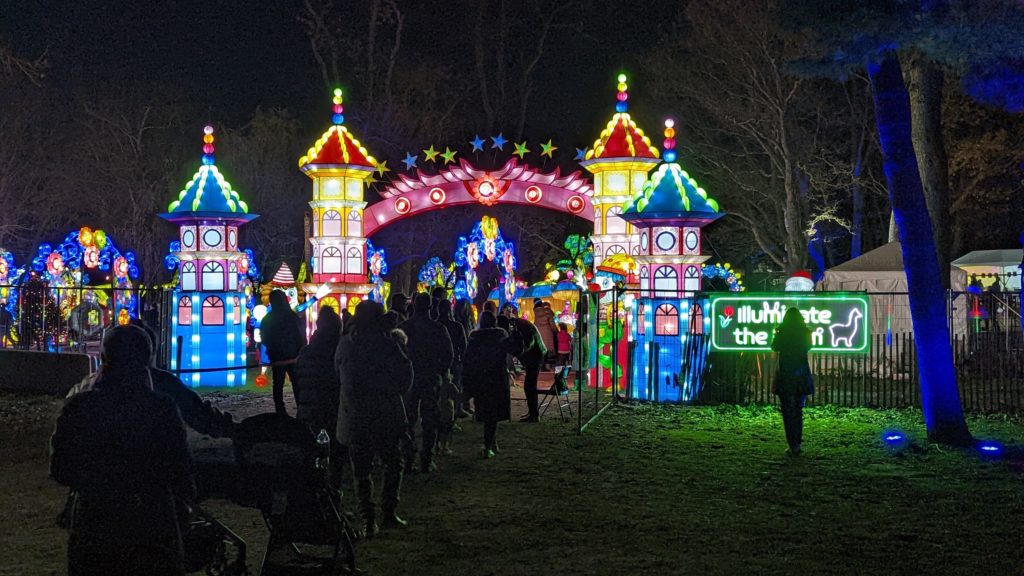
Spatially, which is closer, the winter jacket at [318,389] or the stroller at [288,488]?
the stroller at [288,488]

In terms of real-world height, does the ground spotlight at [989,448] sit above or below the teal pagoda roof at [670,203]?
below

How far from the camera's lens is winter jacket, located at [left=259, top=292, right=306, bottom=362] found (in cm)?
1302

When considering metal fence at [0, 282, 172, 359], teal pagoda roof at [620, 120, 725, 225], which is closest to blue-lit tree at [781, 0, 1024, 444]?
teal pagoda roof at [620, 120, 725, 225]

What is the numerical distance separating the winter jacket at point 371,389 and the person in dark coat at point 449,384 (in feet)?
12.2

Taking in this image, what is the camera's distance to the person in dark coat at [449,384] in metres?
12.4

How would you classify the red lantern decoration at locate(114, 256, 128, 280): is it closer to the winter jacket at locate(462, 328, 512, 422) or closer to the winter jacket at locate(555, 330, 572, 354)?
the winter jacket at locate(555, 330, 572, 354)

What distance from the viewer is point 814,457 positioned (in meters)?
12.1

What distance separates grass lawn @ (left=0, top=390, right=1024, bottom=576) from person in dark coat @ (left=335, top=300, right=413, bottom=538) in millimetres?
530

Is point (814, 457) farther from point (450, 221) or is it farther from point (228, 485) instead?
point (450, 221)

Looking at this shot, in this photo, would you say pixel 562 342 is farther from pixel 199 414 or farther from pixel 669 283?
pixel 199 414

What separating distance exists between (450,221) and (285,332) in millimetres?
30941

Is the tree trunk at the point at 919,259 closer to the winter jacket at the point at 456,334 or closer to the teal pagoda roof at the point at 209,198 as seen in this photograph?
the winter jacket at the point at 456,334

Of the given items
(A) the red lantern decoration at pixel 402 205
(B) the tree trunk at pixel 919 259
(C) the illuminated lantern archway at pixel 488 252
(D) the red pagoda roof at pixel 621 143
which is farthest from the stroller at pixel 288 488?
(C) the illuminated lantern archway at pixel 488 252

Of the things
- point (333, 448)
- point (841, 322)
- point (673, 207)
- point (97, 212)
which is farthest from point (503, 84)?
point (333, 448)
